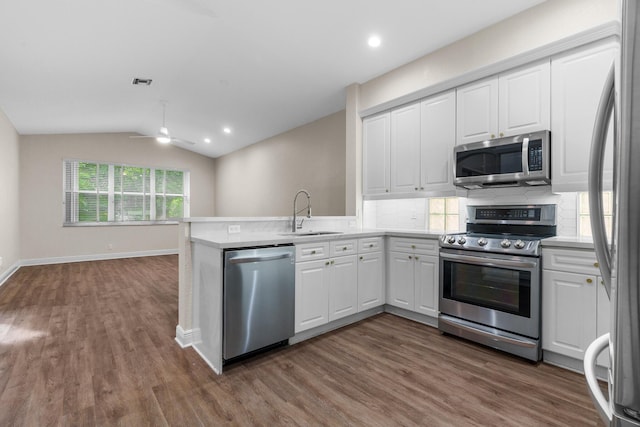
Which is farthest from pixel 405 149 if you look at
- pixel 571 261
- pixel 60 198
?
pixel 60 198

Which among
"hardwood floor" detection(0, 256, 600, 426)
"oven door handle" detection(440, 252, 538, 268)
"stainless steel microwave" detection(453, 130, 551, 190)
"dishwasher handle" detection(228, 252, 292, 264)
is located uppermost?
"stainless steel microwave" detection(453, 130, 551, 190)

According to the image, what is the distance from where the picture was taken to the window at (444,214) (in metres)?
3.57

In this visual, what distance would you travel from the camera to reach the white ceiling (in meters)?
2.88

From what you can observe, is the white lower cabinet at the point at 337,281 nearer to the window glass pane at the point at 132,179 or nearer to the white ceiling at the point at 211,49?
the white ceiling at the point at 211,49

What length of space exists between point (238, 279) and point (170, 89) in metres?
4.03

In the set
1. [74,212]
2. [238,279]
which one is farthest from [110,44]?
[74,212]

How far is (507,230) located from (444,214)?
0.75 m

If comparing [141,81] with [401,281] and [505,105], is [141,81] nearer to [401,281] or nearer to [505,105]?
[401,281]

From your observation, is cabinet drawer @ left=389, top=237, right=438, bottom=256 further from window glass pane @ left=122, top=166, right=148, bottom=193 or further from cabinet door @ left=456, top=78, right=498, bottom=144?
window glass pane @ left=122, top=166, right=148, bottom=193

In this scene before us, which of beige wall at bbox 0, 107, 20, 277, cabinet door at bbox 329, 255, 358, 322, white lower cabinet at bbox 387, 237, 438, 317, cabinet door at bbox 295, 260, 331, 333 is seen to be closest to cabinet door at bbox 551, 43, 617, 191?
white lower cabinet at bbox 387, 237, 438, 317

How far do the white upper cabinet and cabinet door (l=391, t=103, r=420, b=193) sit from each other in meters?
0.50

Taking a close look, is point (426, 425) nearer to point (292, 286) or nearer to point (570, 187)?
point (292, 286)

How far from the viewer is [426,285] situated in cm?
318

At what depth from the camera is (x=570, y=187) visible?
2541 mm
